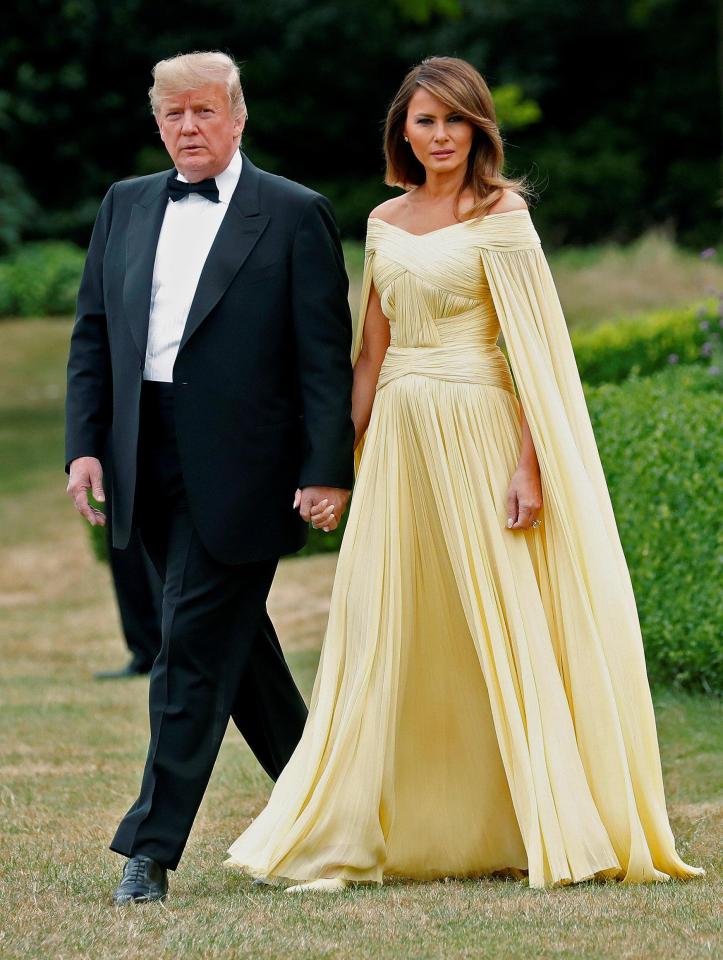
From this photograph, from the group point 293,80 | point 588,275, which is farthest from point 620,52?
point 588,275

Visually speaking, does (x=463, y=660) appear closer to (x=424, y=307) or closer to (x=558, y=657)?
(x=558, y=657)

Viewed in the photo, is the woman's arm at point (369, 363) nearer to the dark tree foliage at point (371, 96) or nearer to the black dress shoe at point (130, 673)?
the black dress shoe at point (130, 673)

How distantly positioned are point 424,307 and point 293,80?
28.7 metres

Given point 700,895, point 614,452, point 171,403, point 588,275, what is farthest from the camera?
point 588,275

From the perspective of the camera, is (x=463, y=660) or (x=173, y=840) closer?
(x=173, y=840)

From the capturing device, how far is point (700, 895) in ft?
13.1

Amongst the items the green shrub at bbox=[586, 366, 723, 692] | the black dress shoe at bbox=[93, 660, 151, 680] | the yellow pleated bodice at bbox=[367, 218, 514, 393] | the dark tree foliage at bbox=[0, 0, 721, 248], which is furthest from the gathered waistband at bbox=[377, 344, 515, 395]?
the dark tree foliage at bbox=[0, 0, 721, 248]

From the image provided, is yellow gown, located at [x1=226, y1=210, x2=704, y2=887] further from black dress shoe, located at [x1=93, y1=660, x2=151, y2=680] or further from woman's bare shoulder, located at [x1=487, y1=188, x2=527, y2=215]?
black dress shoe, located at [x1=93, y1=660, x2=151, y2=680]

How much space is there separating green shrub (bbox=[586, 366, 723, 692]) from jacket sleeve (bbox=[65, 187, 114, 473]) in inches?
124

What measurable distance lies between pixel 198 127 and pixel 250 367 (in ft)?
2.12

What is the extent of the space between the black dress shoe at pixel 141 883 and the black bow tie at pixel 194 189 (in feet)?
5.66

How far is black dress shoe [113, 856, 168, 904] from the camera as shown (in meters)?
4.05

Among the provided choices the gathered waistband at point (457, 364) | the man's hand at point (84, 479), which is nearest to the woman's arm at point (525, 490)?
the gathered waistband at point (457, 364)

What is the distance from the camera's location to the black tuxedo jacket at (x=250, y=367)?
422 centimetres
